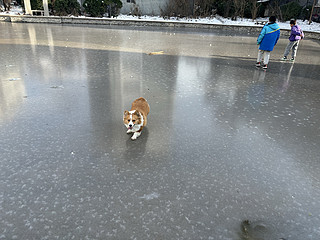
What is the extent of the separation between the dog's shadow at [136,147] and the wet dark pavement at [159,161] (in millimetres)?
13

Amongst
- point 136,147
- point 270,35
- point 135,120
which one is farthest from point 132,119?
point 270,35

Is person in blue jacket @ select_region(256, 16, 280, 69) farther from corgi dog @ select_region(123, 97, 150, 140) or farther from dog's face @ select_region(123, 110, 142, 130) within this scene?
dog's face @ select_region(123, 110, 142, 130)

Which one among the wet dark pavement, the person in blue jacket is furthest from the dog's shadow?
the person in blue jacket

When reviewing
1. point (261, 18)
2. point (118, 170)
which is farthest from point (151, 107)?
point (261, 18)

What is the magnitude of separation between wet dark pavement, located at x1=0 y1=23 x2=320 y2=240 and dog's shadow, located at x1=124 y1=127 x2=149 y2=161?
13mm

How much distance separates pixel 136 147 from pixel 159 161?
410 millimetres

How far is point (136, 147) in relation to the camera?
3.19m

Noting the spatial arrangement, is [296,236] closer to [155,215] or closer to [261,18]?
[155,215]

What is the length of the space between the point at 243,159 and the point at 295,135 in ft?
3.77

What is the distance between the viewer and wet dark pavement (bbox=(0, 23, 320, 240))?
6.93ft

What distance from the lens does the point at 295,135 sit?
3.65 meters

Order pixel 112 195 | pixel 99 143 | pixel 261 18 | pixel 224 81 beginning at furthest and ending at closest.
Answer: pixel 261 18 → pixel 224 81 → pixel 99 143 → pixel 112 195

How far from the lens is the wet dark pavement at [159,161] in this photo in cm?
211

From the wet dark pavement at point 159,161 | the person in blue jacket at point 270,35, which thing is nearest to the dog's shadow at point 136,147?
the wet dark pavement at point 159,161
